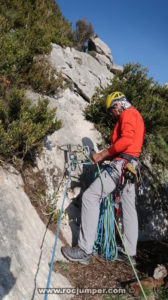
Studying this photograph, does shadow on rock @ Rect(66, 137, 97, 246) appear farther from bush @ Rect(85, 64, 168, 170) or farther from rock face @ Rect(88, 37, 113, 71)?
rock face @ Rect(88, 37, 113, 71)

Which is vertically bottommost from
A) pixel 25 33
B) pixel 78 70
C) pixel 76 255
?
pixel 76 255

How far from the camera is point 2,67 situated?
5.38m

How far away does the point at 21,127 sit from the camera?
4090mm

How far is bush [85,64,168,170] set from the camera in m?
6.72

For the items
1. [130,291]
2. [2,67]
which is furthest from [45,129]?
[130,291]

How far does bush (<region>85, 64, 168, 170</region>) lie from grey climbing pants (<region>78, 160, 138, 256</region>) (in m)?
2.43

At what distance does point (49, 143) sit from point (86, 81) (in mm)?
4009

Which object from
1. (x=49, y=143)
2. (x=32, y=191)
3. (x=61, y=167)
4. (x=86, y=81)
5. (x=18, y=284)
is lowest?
(x=18, y=284)

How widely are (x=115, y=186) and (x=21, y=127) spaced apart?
6.45ft

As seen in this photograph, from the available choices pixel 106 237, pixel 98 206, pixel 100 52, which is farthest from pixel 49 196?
pixel 100 52

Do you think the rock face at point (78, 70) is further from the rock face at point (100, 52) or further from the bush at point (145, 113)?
the rock face at point (100, 52)

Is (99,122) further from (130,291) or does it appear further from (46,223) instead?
(130,291)

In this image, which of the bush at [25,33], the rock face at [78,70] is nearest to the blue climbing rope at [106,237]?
the bush at [25,33]

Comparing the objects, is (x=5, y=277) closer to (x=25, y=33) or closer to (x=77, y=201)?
(x=77, y=201)
